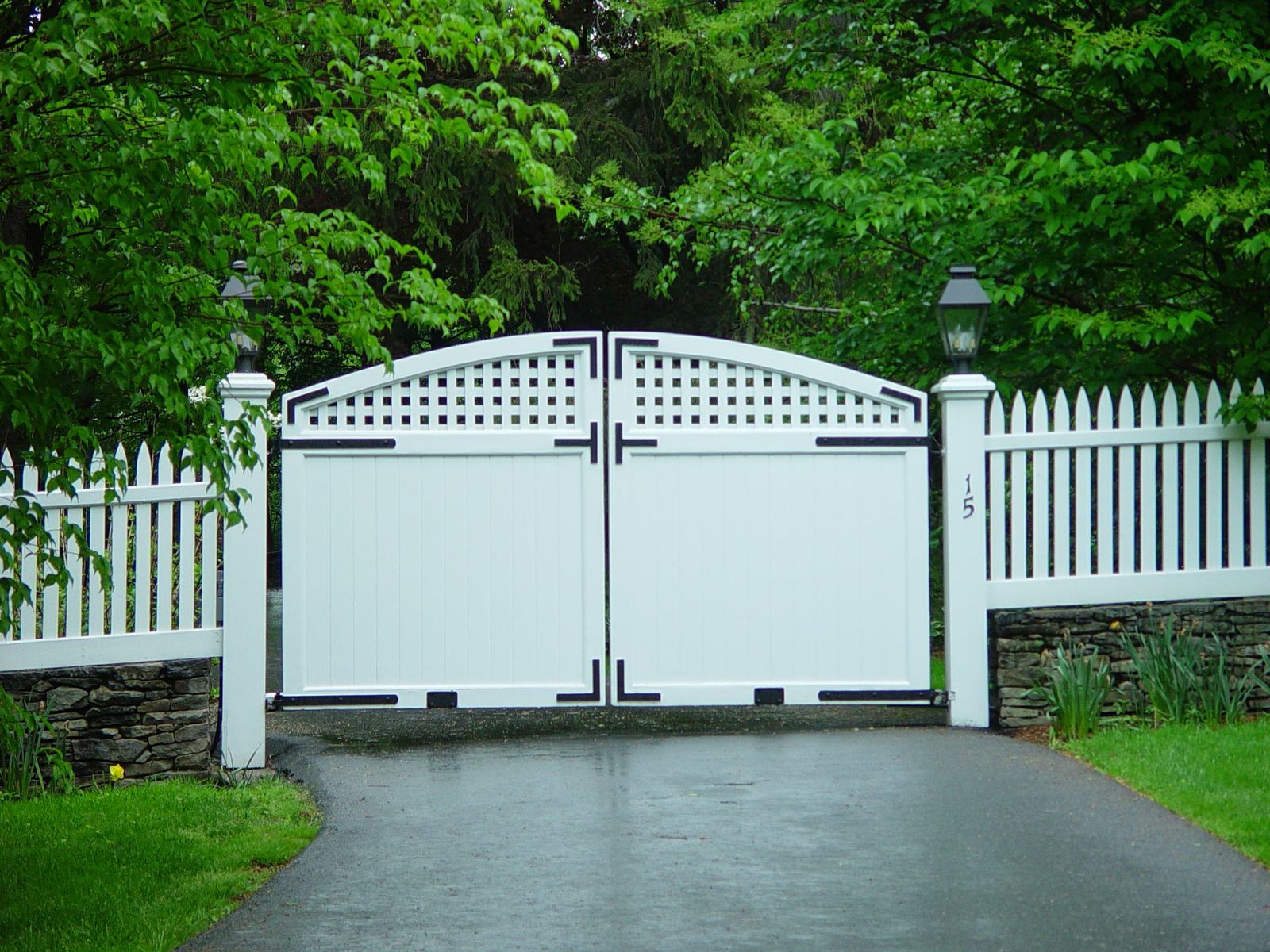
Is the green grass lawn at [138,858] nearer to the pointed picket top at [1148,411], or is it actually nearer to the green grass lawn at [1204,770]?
the green grass lawn at [1204,770]

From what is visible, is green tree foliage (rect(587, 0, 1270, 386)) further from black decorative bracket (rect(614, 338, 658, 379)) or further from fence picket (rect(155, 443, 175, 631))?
fence picket (rect(155, 443, 175, 631))

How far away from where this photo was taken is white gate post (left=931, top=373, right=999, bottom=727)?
721cm

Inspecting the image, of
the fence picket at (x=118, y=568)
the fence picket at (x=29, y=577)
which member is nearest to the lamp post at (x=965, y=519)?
the fence picket at (x=118, y=568)

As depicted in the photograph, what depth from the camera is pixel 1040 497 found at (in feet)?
24.0

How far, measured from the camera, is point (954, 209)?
8352 millimetres

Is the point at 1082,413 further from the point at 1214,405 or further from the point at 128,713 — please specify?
the point at 128,713

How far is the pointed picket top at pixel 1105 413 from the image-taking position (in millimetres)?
7230

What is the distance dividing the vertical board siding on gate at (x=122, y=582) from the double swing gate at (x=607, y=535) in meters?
0.54

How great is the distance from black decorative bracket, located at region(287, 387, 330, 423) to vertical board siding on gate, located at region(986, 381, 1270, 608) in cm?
330

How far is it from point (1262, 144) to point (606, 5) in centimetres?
1126

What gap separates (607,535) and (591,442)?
0.49 m

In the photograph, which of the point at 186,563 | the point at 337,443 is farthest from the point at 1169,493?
the point at 186,563

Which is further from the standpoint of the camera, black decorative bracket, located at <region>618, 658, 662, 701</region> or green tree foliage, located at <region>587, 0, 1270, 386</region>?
green tree foliage, located at <region>587, 0, 1270, 386</region>

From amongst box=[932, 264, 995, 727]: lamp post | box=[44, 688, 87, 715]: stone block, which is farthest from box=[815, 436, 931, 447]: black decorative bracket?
box=[44, 688, 87, 715]: stone block
